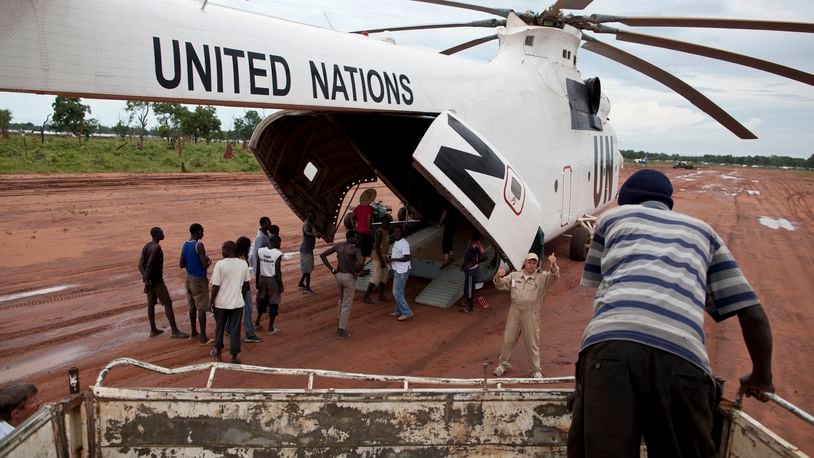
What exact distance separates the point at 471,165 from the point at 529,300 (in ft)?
6.81

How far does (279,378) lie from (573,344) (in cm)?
440

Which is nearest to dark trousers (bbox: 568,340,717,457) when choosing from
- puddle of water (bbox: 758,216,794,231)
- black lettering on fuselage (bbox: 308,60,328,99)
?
black lettering on fuselage (bbox: 308,60,328,99)

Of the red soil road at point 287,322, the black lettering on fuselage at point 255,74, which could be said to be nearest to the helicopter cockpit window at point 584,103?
the red soil road at point 287,322

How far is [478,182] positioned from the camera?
7.82 meters

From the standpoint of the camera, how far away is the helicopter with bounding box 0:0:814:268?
4.73 meters

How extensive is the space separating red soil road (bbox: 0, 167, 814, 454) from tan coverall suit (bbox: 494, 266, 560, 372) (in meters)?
0.66

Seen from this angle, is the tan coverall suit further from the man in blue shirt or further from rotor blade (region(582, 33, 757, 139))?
rotor blade (region(582, 33, 757, 139))

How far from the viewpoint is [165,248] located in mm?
14250

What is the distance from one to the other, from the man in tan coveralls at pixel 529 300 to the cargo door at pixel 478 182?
3.36ft

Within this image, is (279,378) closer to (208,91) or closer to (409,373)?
(409,373)

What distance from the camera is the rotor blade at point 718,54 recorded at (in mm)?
8195

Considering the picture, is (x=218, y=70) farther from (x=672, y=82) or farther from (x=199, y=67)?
(x=672, y=82)

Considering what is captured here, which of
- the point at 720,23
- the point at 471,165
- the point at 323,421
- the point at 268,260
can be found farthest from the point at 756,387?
the point at 720,23

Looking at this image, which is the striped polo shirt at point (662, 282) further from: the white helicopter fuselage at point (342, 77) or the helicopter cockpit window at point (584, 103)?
the helicopter cockpit window at point (584, 103)
